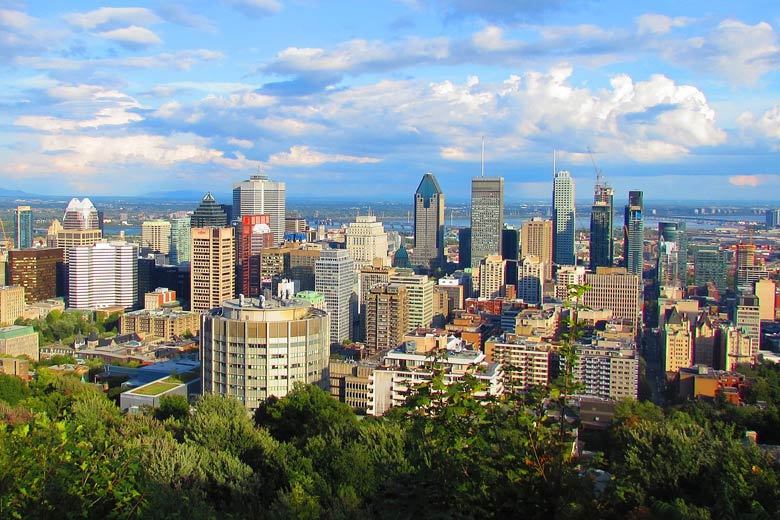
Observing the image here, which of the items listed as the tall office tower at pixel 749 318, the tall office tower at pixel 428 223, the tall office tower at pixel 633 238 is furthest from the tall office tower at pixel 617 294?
the tall office tower at pixel 428 223

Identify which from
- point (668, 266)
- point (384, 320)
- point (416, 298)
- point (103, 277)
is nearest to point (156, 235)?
point (103, 277)

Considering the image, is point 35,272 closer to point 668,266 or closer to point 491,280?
point 491,280

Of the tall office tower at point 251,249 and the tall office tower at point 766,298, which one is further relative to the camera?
the tall office tower at point 251,249

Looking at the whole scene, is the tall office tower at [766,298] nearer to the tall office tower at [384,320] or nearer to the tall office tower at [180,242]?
the tall office tower at [384,320]

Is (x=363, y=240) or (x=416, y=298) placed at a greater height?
(x=363, y=240)

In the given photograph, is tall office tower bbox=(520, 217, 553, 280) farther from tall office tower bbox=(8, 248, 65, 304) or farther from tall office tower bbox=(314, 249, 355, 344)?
tall office tower bbox=(8, 248, 65, 304)

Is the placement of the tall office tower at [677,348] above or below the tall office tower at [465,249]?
below

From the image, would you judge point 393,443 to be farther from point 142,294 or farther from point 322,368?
point 142,294

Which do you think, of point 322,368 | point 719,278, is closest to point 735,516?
point 322,368
